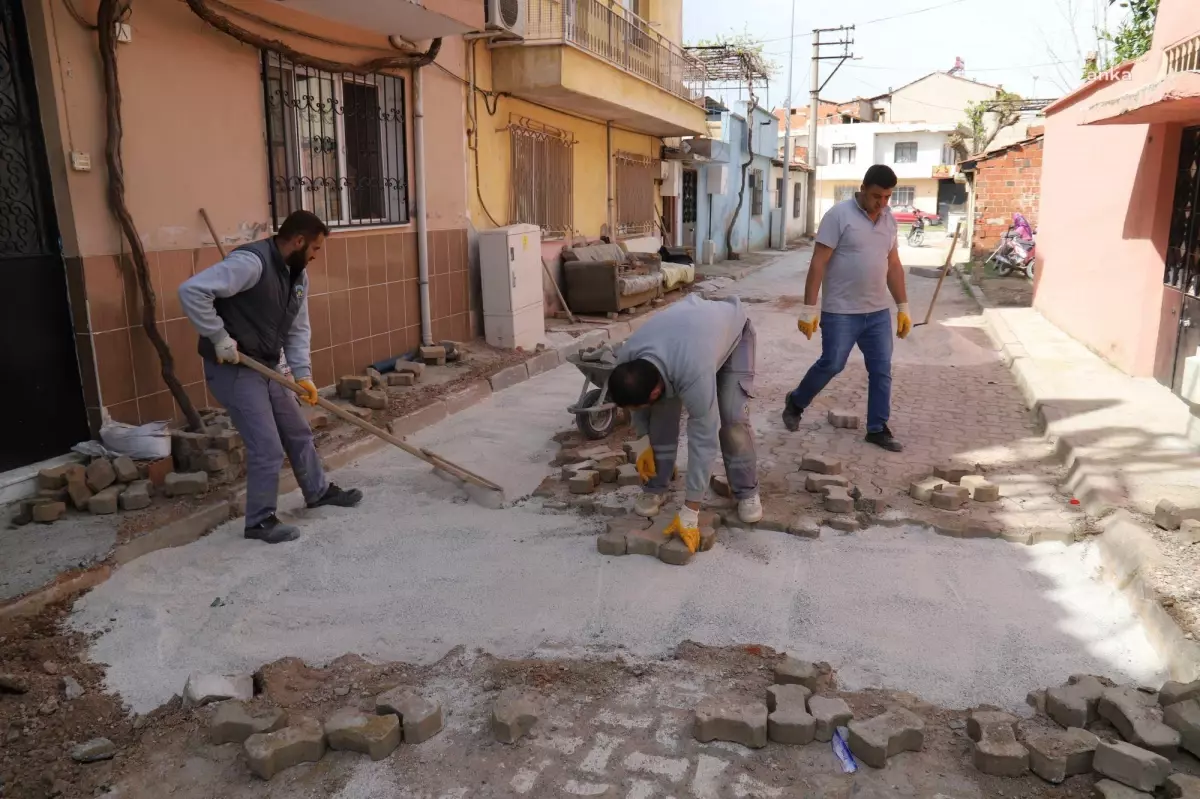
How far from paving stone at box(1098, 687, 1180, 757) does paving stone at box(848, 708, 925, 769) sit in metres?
0.63

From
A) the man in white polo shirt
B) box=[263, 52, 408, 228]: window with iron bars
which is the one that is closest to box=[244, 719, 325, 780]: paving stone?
the man in white polo shirt

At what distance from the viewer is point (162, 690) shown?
10.6 feet

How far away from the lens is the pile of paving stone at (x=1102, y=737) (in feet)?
8.44

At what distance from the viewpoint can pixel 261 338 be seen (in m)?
4.56

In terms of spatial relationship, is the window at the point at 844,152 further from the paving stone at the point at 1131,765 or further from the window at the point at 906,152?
the paving stone at the point at 1131,765

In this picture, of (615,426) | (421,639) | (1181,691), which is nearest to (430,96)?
(615,426)

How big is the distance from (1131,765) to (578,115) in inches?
467

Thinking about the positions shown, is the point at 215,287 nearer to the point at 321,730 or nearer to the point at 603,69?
the point at 321,730

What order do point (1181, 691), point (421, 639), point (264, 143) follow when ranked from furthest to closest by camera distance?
point (264, 143) < point (421, 639) < point (1181, 691)

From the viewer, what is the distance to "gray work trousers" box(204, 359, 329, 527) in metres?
4.44

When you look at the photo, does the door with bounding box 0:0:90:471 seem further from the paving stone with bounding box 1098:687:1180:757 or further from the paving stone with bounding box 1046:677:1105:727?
the paving stone with bounding box 1098:687:1180:757

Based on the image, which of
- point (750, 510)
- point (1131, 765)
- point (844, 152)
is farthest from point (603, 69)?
point (844, 152)

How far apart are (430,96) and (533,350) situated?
2.80 meters

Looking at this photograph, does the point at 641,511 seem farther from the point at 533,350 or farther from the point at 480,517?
the point at 533,350
